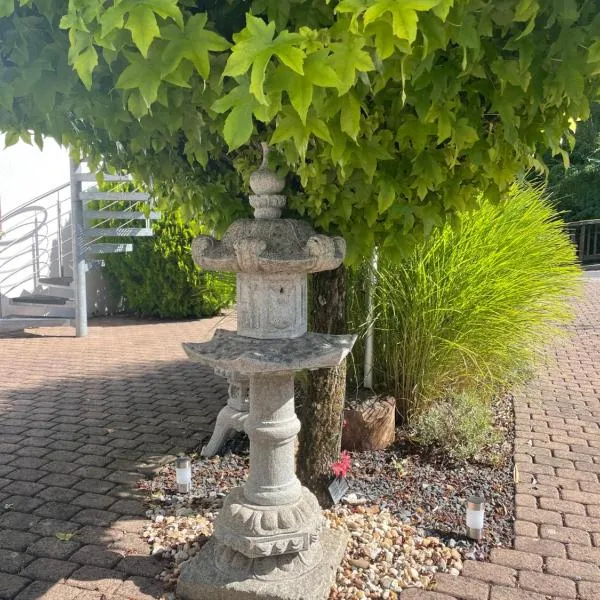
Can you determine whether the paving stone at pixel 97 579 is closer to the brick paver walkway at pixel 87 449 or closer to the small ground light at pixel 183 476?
the brick paver walkway at pixel 87 449

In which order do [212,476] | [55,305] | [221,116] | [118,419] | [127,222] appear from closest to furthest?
[221,116]
[212,476]
[118,419]
[55,305]
[127,222]

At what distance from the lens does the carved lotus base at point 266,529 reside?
2580 mm

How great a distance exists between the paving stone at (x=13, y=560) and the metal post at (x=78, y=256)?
5867 millimetres

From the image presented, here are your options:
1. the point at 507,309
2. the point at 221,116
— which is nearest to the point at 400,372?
the point at 507,309

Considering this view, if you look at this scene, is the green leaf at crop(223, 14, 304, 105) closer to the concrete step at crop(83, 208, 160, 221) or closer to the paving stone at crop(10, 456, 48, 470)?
the paving stone at crop(10, 456, 48, 470)

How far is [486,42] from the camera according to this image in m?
1.97

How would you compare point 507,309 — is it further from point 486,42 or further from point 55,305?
point 55,305

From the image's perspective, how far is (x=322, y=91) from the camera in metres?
1.50

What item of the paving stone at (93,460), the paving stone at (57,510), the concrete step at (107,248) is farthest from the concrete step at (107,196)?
the paving stone at (57,510)

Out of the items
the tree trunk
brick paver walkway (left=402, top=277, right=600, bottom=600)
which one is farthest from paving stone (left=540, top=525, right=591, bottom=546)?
the tree trunk

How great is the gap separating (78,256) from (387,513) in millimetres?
6497

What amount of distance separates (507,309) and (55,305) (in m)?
6.49

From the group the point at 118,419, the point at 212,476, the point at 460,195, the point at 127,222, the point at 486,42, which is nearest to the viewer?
the point at 486,42

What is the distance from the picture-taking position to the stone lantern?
237 cm
